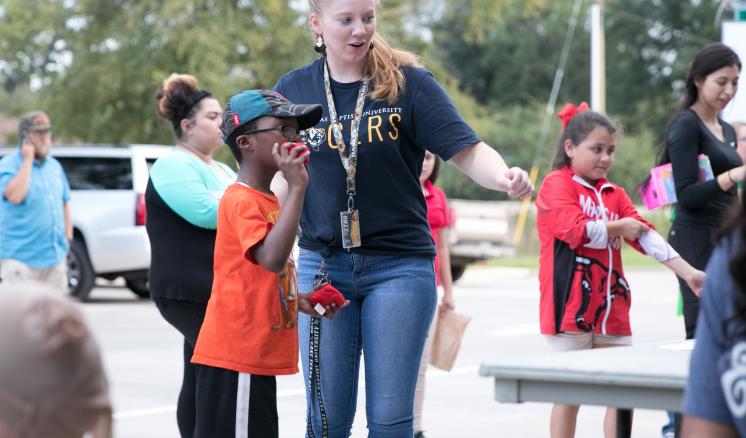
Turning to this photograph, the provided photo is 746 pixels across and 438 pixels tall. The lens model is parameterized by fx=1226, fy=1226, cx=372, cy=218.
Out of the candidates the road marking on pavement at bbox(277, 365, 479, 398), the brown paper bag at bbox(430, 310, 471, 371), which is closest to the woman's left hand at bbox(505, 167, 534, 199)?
the brown paper bag at bbox(430, 310, 471, 371)

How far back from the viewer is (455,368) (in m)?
9.90

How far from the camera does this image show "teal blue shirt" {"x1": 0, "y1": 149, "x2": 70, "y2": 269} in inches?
397

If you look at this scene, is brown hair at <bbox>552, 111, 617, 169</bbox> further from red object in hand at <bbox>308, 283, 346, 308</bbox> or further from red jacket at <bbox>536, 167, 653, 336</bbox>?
red object in hand at <bbox>308, 283, 346, 308</bbox>

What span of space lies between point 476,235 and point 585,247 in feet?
52.0

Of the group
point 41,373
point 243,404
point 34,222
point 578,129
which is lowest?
point 243,404

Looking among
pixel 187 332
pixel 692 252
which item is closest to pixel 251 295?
pixel 187 332

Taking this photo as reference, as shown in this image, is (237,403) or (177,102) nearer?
(237,403)

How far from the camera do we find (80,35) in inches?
985

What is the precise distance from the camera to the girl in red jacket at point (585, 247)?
538 cm

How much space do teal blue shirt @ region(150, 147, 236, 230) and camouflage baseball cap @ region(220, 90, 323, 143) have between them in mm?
1292

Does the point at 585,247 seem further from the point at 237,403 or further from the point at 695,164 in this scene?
the point at 237,403

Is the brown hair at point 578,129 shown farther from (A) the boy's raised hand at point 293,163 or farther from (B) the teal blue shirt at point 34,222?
(B) the teal blue shirt at point 34,222

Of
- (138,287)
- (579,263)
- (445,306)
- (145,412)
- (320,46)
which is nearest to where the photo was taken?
(320,46)

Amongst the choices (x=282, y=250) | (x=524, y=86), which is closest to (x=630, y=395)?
(x=282, y=250)
